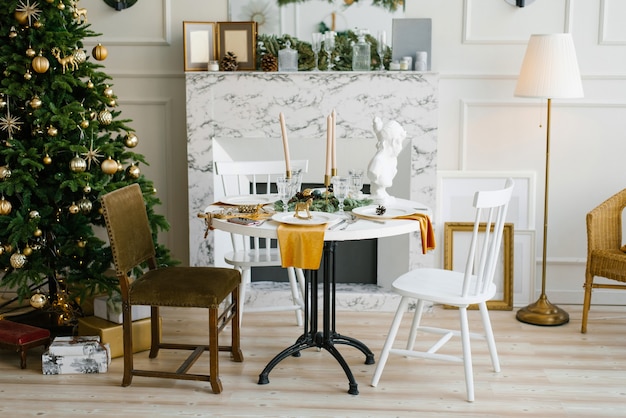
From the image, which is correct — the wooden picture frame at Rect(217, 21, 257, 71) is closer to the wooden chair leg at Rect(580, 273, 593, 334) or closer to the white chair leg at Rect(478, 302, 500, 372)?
the white chair leg at Rect(478, 302, 500, 372)

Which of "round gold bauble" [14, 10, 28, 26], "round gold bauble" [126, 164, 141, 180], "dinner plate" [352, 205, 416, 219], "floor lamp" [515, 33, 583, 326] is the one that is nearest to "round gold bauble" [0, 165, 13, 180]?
"round gold bauble" [126, 164, 141, 180]

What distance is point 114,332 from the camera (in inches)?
144

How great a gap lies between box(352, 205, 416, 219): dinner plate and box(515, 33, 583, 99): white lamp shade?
49.9 inches

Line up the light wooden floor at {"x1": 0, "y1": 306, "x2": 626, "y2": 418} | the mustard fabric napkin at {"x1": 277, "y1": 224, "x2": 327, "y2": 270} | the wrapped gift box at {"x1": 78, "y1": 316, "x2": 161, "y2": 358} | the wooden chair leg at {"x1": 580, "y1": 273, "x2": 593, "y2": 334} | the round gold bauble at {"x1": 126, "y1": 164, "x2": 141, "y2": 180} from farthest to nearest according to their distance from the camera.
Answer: the wooden chair leg at {"x1": 580, "y1": 273, "x2": 593, "y2": 334}
the round gold bauble at {"x1": 126, "y1": 164, "x2": 141, "y2": 180}
the wrapped gift box at {"x1": 78, "y1": 316, "x2": 161, "y2": 358}
the light wooden floor at {"x1": 0, "y1": 306, "x2": 626, "y2": 418}
the mustard fabric napkin at {"x1": 277, "y1": 224, "x2": 327, "y2": 270}

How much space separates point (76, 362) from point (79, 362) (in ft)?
0.04

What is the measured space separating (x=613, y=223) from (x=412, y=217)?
5.32ft

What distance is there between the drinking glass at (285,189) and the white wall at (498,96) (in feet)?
4.93

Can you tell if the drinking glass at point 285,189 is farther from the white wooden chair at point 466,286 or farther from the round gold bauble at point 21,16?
the round gold bauble at point 21,16

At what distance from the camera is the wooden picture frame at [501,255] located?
4.53 m

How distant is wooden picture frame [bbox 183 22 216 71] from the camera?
446 centimetres

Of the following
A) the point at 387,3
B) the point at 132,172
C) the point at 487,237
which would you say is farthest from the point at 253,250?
the point at 387,3

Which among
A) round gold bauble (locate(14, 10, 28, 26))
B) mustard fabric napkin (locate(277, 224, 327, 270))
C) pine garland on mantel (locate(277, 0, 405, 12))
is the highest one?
pine garland on mantel (locate(277, 0, 405, 12))

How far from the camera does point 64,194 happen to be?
3.75 metres

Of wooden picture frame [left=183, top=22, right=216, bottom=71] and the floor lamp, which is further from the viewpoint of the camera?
wooden picture frame [left=183, top=22, right=216, bottom=71]
